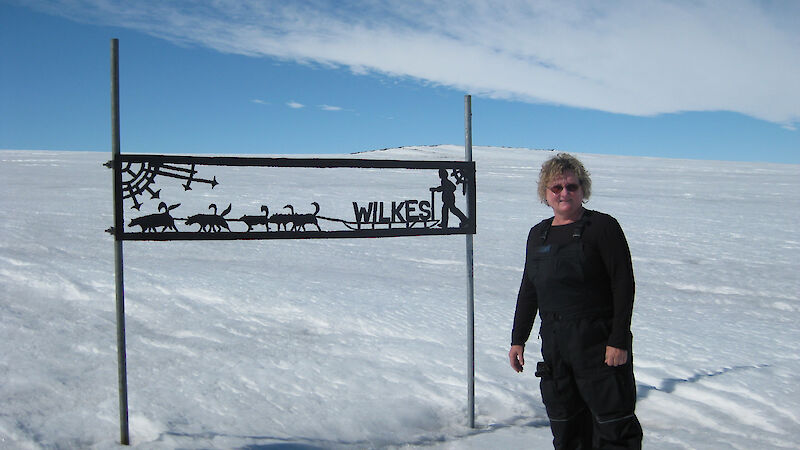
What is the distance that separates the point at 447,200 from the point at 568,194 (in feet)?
3.06

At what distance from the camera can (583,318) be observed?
194 cm

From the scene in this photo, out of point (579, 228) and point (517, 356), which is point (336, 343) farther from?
point (579, 228)

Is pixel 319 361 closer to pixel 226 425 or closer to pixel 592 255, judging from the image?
pixel 226 425

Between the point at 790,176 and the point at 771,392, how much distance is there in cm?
1881

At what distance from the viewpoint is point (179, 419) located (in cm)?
256

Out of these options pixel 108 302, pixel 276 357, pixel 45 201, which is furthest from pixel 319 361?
pixel 45 201

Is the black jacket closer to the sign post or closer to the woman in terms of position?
the woman

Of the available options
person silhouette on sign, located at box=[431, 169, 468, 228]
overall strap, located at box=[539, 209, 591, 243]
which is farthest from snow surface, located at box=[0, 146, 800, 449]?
overall strap, located at box=[539, 209, 591, 243]

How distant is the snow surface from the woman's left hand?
838mm

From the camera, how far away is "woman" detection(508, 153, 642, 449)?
1.91 m

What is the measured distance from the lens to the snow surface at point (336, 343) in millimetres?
2617

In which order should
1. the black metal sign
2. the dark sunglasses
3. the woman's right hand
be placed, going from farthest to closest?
1. the black metal sign
2. the woman's right hand
3. the dark sunglasses

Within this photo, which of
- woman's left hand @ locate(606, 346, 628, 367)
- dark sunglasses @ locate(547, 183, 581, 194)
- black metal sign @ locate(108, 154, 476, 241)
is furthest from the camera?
black metal sign @ locate(108, 154, 476, 241)

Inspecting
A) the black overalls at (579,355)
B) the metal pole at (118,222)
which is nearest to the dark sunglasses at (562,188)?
the black overalls at (579,355)
